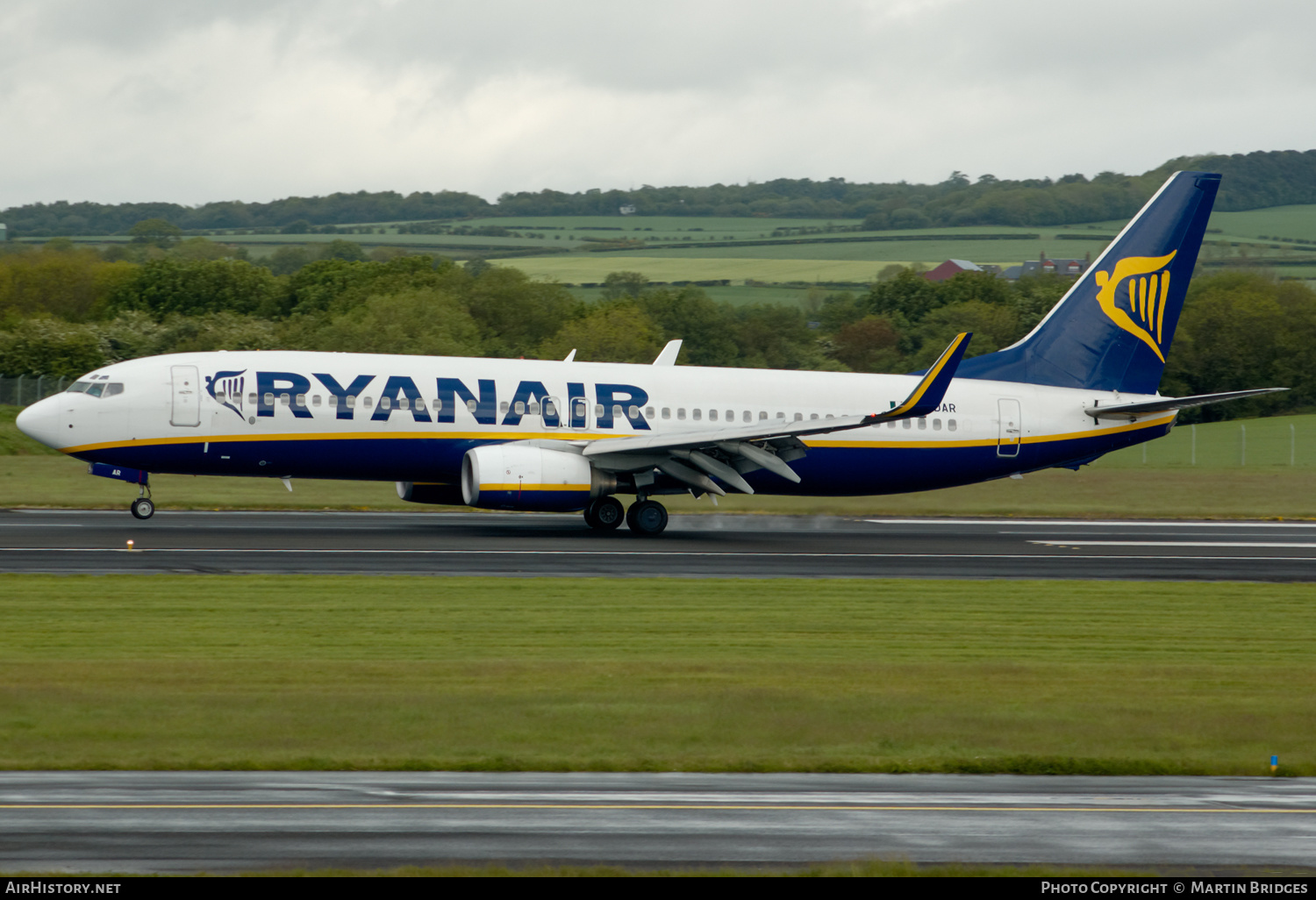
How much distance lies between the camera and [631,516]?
3378 centimetres

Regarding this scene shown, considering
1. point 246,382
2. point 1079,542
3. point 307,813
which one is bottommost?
point 1079,542

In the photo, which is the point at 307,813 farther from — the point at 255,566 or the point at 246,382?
the point at 246,382

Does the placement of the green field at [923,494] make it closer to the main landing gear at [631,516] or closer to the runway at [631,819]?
the main landing gear at [631,516]

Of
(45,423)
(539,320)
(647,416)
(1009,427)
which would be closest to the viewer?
(45,423)

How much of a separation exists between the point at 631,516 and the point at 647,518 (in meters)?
0.43

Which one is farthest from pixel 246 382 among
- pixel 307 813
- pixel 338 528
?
pixel 307 813

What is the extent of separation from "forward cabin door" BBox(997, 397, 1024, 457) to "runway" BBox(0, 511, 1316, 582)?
2.23 metres

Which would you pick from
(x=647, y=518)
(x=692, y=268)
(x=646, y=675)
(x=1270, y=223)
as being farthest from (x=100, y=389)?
(x=1270, y=223)

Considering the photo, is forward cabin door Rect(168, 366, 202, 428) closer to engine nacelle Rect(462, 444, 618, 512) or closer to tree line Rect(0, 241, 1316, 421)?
engine nacelle Rect(462, 444, 618, 512)

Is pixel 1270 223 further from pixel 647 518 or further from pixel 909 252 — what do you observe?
pixel 647 518

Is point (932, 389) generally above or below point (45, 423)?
above

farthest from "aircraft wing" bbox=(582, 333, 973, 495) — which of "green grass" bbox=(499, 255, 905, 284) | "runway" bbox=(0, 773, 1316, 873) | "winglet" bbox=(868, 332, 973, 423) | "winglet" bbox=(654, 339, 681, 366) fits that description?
"green grass" bbox=(499, 255, 905, 284)

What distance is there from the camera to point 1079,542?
114 ft

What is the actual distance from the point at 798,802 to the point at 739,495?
33.4 metres
